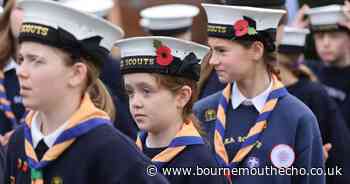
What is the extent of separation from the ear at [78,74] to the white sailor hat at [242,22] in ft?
5.19

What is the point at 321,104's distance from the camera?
25.6 ft

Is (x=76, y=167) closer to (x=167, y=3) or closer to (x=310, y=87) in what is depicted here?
(x=310, y=87)

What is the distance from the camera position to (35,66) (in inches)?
187

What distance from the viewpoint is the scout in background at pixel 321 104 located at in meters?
7.65

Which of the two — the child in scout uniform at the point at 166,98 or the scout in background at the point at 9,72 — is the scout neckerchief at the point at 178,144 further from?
the scout in background at the point at 9,72

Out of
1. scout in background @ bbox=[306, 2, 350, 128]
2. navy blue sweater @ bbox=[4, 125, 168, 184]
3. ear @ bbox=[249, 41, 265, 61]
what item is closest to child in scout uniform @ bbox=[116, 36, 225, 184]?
ear @ bbox=[249, 41, 265, 61]

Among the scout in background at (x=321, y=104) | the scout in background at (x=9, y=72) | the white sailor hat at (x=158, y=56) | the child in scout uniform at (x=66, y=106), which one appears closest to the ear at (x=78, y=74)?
the child in scout uniform at (x=66, y=106)

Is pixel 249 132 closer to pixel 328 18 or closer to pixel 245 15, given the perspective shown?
pixel 245 15

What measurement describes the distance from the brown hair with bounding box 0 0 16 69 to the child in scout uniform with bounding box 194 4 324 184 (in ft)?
7.50

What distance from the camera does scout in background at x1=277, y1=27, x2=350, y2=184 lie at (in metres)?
7.65

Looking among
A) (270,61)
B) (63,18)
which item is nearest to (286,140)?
(270,61)

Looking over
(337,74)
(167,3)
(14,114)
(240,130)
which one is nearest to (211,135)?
(240,130)

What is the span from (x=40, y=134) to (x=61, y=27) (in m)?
0.54

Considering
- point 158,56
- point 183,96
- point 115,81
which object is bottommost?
point 115,81
